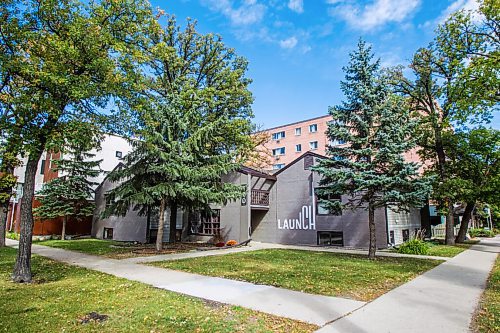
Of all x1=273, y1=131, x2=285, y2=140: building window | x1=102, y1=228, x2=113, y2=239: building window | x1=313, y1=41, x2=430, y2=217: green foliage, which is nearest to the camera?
x1=313, y1=41, x2=430, y2=217: green foliage

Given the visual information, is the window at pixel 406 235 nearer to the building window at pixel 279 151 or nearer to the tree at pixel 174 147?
the tree at pixel 174 147

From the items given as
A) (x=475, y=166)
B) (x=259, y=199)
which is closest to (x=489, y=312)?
(x=259, y=199)

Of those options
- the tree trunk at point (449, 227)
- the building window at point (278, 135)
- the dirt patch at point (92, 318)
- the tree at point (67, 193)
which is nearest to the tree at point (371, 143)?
the dirt patch at point (92, 318)

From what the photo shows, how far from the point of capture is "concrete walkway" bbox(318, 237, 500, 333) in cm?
453

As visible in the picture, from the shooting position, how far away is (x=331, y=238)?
708 inches

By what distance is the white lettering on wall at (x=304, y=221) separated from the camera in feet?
61.2

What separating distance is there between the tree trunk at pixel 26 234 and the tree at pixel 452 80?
1614cm

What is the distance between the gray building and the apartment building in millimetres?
22935

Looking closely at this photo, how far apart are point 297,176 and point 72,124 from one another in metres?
14.3

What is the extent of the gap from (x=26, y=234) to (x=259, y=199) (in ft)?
45.8

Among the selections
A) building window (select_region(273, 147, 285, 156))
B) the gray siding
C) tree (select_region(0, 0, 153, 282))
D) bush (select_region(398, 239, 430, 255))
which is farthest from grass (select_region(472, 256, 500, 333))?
building window (select_region(273, 147, 285, 156))

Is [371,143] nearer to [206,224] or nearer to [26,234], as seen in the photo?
[26,234]

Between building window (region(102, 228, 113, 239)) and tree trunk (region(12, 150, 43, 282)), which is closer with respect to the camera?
tree trunk (region(12, 150, 43, 282))

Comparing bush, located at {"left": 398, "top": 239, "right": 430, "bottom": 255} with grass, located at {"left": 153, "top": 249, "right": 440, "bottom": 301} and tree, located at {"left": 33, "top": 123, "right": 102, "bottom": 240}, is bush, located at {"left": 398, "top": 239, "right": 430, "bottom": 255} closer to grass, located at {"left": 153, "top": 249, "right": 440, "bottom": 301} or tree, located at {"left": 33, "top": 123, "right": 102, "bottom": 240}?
grass, located at {"left": 153, "top": 249, "right": 440, "bottom": 301}
